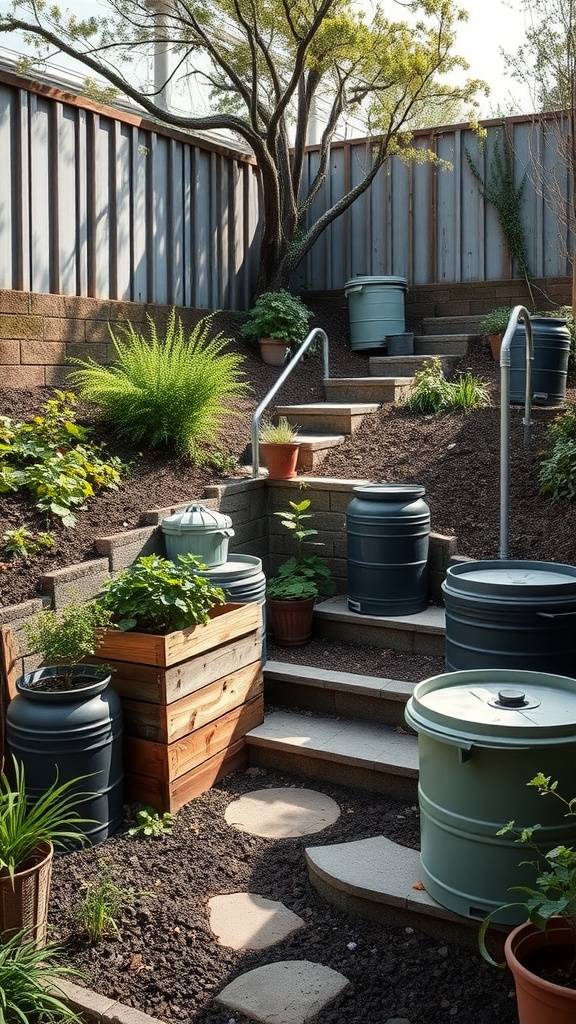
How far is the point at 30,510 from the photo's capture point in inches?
167

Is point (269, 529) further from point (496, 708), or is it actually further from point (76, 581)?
point (496, 708)

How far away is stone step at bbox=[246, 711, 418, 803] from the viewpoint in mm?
3654

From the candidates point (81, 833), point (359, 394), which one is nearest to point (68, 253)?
point (359, 394)

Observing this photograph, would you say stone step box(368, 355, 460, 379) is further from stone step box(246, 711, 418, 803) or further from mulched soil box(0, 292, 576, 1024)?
Result: stone step box(246, 711, 418, 803)

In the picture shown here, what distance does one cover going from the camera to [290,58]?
8477 millimetres

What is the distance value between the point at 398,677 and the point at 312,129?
13295mm

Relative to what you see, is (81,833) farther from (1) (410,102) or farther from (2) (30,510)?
(1) (410,102)

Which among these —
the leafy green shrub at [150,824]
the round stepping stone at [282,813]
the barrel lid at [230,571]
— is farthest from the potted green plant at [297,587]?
the leafy green shrub at [150,824]

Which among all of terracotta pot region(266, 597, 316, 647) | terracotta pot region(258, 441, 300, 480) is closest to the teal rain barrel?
terracotta pot region(266, 597, 316, 647)

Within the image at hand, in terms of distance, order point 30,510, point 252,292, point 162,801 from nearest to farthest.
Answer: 1. point 162,801
2. point 30,510
3. point 252,292

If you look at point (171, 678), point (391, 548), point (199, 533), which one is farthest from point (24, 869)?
point (391, 548)

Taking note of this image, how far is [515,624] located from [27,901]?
5.85ft

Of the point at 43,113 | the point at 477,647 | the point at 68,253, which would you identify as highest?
the point at 43,113

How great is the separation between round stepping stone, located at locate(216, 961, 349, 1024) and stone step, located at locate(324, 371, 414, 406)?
464cm
